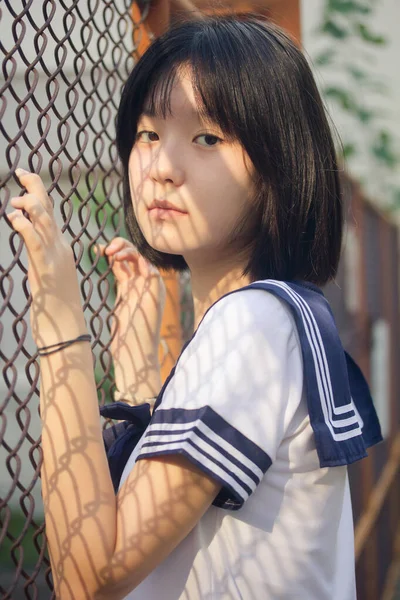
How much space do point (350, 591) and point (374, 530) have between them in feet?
7.30

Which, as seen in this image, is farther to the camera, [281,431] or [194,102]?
[194,102]

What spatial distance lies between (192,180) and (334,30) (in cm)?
298

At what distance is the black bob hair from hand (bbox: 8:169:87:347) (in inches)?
11.4

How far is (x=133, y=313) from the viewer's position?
1470mm

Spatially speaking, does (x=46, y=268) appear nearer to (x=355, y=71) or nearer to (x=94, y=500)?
(x=94, y=500)

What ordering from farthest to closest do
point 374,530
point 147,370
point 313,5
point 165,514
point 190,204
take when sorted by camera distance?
point 313,5
point 374,530
point 147,370
point 190,204
point 165,514

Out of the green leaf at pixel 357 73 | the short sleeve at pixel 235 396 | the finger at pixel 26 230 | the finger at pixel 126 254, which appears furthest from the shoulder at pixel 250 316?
the green leaf at pixel 357 73

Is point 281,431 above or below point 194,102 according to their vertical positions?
below

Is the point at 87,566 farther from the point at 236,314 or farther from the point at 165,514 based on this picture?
the point at 236,314

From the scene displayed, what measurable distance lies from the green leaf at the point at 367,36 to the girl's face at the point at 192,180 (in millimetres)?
2916

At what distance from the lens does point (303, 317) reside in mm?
1008

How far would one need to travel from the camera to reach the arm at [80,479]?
3.05ft

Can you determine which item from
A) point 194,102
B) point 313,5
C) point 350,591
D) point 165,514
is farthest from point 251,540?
point 313,5

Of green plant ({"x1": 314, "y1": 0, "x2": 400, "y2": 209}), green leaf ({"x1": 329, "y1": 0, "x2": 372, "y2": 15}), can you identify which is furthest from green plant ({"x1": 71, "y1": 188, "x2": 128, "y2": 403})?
green leaf ({"x1": 329, "y1": 0, "x2": 372, "y2": 15})
